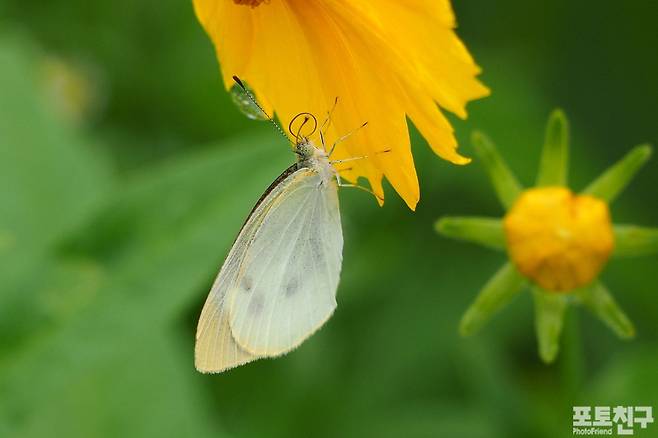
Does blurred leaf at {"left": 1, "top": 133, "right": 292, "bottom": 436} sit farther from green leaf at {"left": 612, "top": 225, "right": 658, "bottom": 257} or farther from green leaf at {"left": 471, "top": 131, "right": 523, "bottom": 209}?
green leaf at {"left": 612, "top": 225, "right": 658, "bottom": 257}

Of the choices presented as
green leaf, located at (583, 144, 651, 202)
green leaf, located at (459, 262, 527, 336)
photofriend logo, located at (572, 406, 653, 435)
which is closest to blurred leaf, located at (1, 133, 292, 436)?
green leaf, located at (459, 262, 527, 336)

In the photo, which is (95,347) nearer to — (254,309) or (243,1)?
(254,309)

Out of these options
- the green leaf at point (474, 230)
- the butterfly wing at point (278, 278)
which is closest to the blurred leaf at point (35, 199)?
the butterfly wing at point (278, 278)

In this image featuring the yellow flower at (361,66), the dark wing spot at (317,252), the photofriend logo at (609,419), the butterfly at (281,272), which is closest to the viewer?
the yellow flower at (361,66)

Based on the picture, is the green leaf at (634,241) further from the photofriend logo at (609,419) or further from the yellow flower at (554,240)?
the photofriend logo at (609,419)

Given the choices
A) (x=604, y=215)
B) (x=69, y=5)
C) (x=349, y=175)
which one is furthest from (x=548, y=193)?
(x=69, y=5)

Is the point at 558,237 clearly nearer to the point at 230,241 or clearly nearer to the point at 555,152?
the point at 555,152
